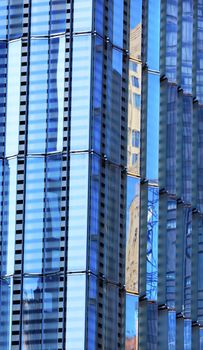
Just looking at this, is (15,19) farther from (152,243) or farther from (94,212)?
(152,243)

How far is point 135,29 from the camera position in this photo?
53844 mm

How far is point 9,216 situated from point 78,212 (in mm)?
1611

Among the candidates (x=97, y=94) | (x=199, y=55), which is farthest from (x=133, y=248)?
(x=199, y=55)

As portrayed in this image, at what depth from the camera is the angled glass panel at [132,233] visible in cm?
5197

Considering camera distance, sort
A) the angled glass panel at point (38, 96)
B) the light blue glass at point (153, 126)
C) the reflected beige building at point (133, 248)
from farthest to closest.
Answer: the light blue glass at point (153, 126) < the reflected beige building at point (133, 248) < the angled glass panel at point (38, 96)

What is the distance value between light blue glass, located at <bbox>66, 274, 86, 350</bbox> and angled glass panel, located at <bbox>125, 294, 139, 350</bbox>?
202cm

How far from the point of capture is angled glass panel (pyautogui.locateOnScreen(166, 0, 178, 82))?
56125 millimetres

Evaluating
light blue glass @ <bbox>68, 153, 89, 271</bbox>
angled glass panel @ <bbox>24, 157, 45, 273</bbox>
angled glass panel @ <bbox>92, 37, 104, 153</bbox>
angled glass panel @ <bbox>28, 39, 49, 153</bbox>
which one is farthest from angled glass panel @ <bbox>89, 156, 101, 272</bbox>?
angled glass panel @ <bbox>28, 39, 49, 153</bbox>

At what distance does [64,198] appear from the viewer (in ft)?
166

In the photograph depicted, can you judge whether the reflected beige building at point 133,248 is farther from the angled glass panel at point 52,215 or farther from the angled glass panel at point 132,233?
the angled glass panel at point 52,215

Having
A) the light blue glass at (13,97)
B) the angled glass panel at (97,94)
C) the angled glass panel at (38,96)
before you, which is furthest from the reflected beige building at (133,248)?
the light blue glass at (13,97)

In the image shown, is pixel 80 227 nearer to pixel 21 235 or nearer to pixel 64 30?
pixel 21 235

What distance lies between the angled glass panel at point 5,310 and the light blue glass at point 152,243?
4006 mm

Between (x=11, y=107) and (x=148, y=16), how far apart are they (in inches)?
205
